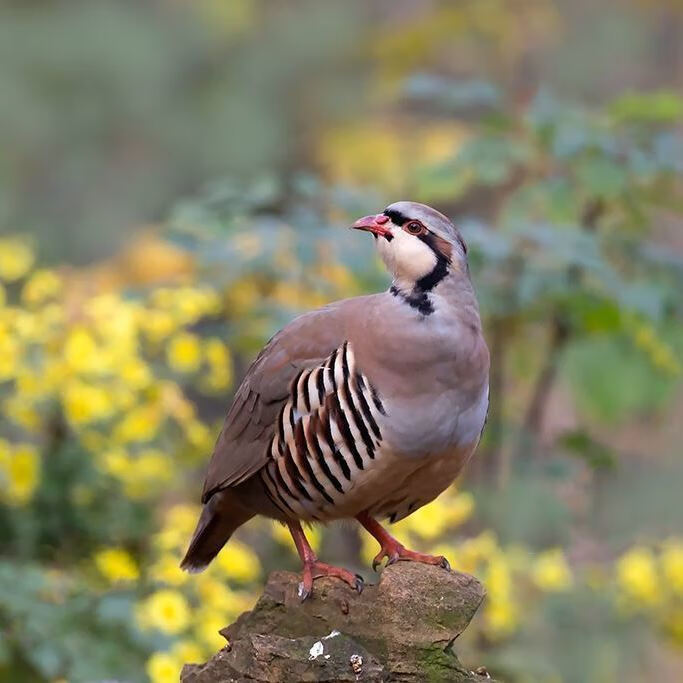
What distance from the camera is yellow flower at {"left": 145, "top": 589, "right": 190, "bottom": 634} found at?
3.07m

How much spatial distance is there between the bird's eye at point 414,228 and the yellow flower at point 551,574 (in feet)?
5.69

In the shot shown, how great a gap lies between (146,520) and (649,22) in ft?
25.3

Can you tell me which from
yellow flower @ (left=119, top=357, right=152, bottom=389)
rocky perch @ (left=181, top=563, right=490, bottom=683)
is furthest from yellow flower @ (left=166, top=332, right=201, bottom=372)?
rocky perch @ (left=181, top=563, right=490, bottom=683)

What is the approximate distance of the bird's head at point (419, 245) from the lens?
7.69 ft

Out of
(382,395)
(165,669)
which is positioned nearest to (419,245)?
(382,395)

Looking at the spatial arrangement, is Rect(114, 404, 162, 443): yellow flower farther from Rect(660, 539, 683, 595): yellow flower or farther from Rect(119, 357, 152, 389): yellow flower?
Rect(660, 539, 683, 595): yellow flower

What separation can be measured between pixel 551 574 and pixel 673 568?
0.44 metres

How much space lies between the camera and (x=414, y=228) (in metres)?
2.35

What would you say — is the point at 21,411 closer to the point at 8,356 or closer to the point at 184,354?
the point at 8,356

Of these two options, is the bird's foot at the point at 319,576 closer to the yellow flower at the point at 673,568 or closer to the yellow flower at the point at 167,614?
the yellow flower at the point at 167,614

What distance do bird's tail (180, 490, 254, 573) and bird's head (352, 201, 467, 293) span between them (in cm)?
59

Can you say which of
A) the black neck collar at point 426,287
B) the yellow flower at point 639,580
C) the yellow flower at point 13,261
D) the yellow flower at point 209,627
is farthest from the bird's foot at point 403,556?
the yellow flower at point 13,261

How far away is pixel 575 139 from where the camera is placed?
4.04 m

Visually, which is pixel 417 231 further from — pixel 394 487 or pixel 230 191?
pixel 230 191
